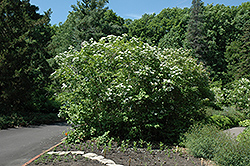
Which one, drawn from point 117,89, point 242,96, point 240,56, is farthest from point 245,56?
point 117,89

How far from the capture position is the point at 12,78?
11258 mm

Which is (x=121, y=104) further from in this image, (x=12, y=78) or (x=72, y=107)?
(x=12, y=78)

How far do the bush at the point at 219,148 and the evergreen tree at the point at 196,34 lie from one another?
969 inches

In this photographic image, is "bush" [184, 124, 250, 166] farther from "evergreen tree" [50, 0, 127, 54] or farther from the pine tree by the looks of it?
the pine tree

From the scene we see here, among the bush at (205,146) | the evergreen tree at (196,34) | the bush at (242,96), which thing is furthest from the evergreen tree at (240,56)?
the bush at (205,146)

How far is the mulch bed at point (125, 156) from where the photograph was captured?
4496 millimetres

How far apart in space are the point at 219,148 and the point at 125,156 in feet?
7.25

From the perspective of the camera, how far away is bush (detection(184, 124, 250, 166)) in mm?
4234

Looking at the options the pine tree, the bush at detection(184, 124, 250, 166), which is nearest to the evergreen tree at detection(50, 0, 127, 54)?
the bush at detection(184, 124, 250, 166)

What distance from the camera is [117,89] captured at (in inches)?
227

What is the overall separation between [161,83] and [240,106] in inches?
399

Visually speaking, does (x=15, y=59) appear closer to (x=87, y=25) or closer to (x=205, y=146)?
(x=87, y=25)

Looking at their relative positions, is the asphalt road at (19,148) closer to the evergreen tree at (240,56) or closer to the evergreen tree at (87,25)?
the evergreen tree at (87,25)

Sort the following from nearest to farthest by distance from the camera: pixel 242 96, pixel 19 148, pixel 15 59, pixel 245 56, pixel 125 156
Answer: pixel 125 156
pixel 19 148
pixel 15 59
pixel 242 96
pixel 245 56
